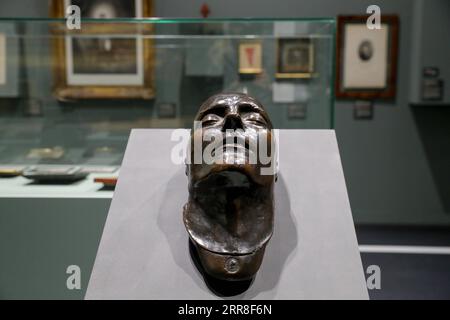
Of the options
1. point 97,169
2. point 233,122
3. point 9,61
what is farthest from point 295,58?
point 9,61

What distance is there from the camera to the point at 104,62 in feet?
6.45

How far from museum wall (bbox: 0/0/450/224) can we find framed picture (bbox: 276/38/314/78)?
876 mm

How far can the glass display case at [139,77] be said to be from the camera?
179 centimetres

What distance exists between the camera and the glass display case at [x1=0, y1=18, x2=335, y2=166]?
1.79 m

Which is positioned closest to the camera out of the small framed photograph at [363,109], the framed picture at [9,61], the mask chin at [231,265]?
the mask chin at [231,265]

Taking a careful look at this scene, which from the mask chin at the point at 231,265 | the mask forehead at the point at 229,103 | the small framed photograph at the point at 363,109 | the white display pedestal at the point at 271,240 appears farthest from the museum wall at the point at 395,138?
the mask chin at the point at 231,265

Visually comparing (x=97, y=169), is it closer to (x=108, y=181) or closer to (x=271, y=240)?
(x=108, y=181)

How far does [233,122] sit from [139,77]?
2.88 feet

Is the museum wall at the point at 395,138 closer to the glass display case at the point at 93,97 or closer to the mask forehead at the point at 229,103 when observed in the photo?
the glass display case at the point at 93,97

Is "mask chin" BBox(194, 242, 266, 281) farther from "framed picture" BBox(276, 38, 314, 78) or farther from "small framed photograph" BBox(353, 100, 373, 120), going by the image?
"small framed photograph" BBox(353, 100, 373, 120)

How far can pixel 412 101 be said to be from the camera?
9.08 ft

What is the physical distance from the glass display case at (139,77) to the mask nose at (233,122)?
2.04ft

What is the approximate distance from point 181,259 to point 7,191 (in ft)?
2.64

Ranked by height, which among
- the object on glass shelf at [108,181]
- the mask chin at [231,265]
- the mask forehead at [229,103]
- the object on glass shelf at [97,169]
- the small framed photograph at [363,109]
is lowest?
the mask chin at [231,265]
